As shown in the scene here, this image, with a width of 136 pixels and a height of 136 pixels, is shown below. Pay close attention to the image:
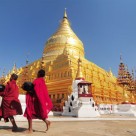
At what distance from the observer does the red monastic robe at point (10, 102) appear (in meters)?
7.00

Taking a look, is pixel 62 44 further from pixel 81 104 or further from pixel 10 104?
pixel 10 104

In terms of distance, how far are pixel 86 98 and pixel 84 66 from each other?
52.6 feet

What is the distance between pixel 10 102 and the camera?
277 inches

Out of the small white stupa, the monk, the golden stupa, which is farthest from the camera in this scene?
the golden stupa

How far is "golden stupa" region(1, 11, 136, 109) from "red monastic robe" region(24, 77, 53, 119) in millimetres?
21146

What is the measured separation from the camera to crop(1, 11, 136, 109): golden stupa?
32.7 m

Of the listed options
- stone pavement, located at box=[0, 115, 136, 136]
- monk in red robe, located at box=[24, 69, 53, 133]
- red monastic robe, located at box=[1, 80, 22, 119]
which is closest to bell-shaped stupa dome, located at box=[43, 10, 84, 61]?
stone pavement, located at box=[0, 115, 136, 136]

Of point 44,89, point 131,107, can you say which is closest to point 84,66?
point 131,107

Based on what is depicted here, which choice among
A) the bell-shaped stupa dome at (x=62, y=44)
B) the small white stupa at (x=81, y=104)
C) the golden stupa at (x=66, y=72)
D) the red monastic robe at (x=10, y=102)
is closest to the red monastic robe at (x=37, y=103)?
the red monastic robe at (x=10, y=102)

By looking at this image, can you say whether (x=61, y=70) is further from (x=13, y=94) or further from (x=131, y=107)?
(x=13, y=94)

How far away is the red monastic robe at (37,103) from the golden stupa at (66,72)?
21.1 m

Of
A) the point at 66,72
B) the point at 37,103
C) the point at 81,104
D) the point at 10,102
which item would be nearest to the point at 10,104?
the point at 10,102

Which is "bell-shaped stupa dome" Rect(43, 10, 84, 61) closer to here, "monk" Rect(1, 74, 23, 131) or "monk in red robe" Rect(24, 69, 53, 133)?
"monk" Rect(1, 74, 23, 131)

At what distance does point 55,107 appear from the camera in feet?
99.6
